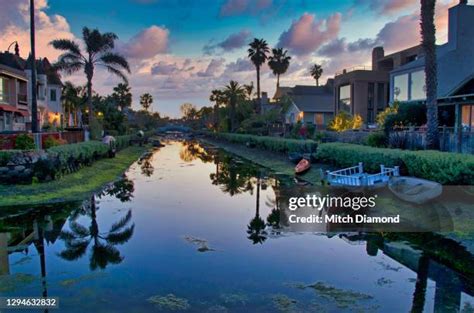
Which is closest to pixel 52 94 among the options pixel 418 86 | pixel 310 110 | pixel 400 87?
pixel 310 110

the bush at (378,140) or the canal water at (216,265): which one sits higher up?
the bush at (378,140)

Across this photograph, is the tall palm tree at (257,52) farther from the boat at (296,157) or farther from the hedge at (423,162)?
the hedge at (423,162)

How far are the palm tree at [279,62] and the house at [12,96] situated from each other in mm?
50596

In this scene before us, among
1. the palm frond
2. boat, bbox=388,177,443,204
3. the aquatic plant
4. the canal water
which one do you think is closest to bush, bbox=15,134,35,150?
the canal water

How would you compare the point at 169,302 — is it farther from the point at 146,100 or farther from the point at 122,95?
the point at 146,100

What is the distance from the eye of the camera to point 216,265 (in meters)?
8.59

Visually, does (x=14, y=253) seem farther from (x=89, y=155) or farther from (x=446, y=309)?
(x=89, y=155)

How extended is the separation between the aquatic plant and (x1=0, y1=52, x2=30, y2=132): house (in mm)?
31147

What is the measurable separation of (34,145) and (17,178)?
248cm

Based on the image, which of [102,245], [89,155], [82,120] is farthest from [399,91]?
[82,120]

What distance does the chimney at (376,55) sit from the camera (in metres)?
51.3

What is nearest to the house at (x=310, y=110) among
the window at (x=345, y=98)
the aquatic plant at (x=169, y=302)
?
the window at (x=345, y=98)

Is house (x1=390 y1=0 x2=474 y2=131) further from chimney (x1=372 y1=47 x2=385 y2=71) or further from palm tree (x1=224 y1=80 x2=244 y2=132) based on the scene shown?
palm tree (x1=224 y1=80 x2=244 y2=132)

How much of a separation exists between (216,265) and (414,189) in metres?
8.11
